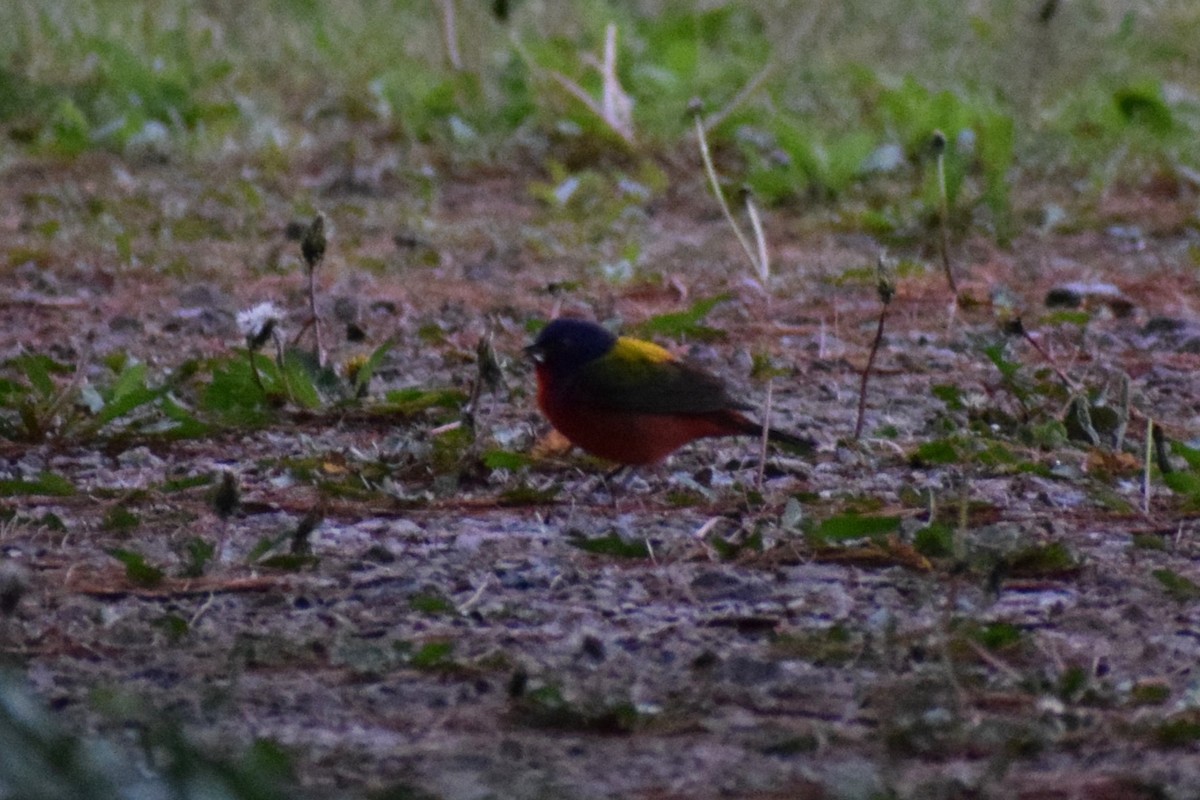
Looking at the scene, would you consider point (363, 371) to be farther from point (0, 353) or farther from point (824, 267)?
point (824, 267)

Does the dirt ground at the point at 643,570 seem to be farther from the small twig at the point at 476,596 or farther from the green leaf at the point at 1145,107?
the green leaf at the point at 1145,107

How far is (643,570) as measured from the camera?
11.0ft

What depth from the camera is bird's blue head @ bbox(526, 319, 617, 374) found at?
4160 mm

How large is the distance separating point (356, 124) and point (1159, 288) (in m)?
4.21

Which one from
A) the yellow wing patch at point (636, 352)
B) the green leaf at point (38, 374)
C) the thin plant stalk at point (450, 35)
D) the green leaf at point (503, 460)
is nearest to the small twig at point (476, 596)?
the green leaf at point (503, 460)

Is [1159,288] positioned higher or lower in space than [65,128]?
lower

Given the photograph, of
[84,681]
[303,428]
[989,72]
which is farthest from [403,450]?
[989,72]

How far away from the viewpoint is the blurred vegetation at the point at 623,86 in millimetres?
7957

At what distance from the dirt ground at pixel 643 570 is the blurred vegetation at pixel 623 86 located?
165 cm

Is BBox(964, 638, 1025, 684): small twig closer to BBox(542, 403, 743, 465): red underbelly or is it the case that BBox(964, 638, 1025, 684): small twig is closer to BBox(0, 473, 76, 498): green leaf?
BBox(542, 403, 743, 465): red underbelly

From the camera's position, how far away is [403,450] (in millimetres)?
4105

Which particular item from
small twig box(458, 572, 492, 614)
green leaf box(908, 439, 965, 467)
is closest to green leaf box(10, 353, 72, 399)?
small twig box(458, 572, 492, 614)

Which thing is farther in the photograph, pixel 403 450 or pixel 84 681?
pixel 403 450

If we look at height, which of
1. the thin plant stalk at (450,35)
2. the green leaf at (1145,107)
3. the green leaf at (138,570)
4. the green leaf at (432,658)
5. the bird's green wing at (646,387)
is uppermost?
the thin plant stalk at (450,35)
